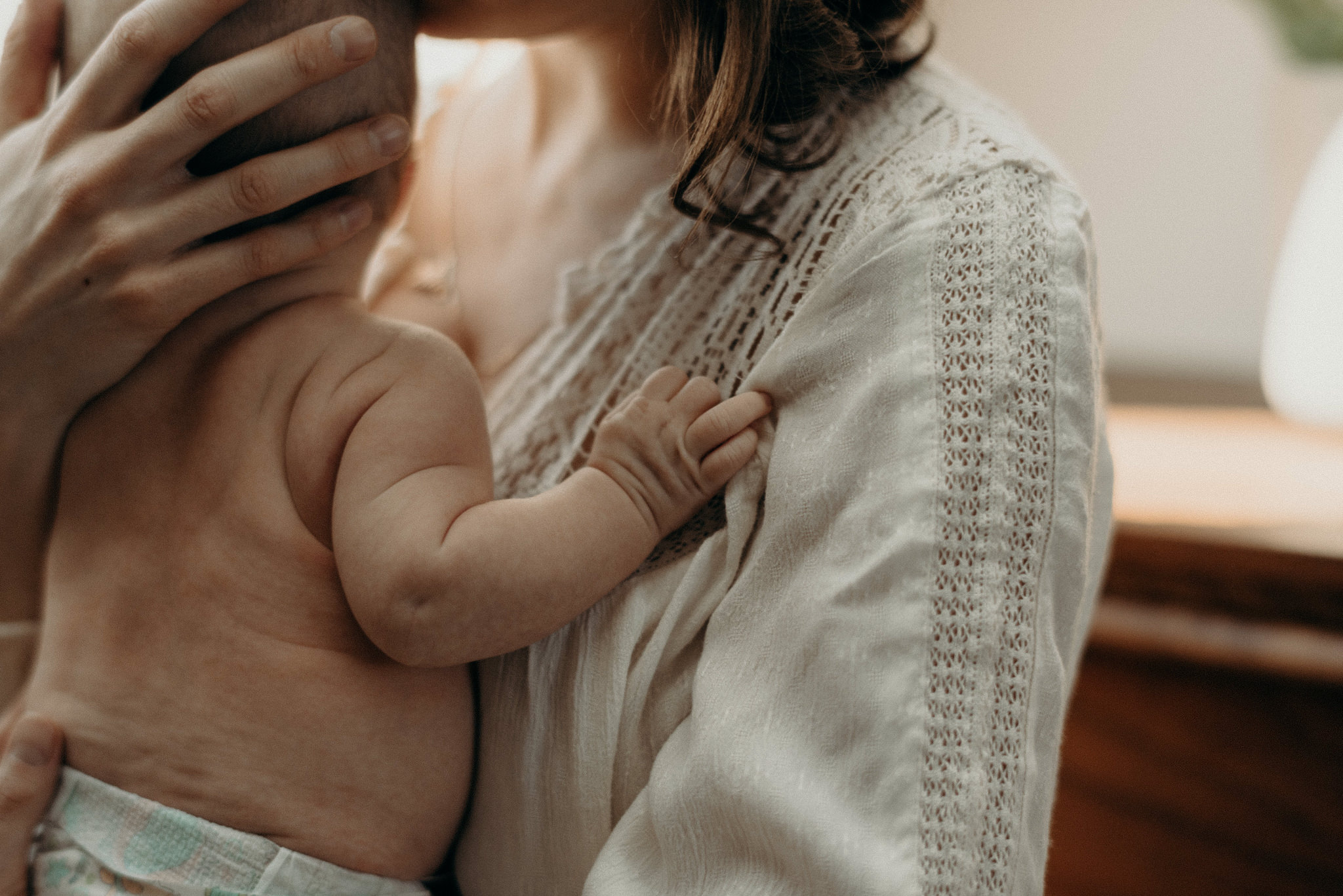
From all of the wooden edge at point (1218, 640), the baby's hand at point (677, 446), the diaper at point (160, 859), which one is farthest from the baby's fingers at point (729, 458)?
the wooden edge at point (1218, 640)

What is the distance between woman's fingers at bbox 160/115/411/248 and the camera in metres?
0.56

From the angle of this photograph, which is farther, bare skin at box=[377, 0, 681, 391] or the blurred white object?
the blurred white object

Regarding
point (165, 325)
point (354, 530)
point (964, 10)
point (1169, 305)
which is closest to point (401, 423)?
point (354, 530)

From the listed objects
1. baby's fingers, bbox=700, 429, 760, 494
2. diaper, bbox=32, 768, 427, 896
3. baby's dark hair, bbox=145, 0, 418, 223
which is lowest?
diaper, bbox=32, 768, 427, 896

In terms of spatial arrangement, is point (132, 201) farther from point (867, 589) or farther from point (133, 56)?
point (867, 589)

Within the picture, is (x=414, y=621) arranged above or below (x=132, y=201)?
below

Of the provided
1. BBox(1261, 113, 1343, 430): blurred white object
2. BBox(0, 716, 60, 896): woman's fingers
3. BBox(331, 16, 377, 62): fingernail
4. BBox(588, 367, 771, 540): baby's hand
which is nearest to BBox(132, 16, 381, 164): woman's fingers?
BBox(331, 16, 377, 62): fingernail

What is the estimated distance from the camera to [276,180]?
558 millimetres

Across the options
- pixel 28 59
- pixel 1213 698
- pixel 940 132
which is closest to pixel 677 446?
pixel 940 132

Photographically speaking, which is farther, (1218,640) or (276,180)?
(1218,640)

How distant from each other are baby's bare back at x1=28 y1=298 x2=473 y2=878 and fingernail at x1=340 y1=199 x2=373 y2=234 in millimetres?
55

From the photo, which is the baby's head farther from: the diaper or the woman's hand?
the diaper

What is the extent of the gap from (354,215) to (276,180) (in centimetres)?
5

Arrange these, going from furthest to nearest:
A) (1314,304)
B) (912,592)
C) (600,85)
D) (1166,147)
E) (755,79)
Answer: (1166,147) < (1314,304) < (600,85) < (755,79) < (912,592)
